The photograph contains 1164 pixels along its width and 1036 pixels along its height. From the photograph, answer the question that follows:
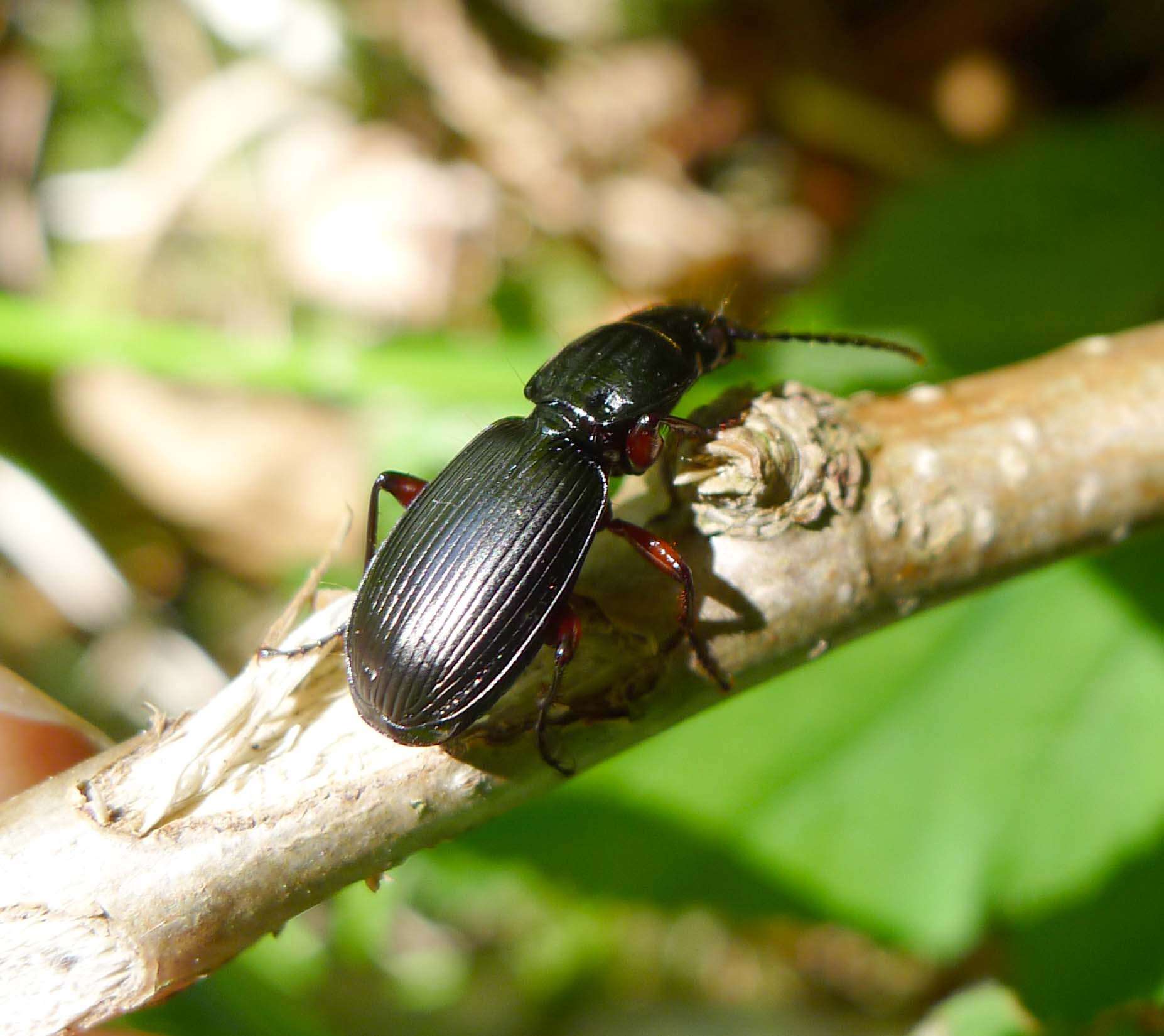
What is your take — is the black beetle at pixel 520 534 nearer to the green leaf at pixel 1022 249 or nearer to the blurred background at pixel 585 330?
the blurred background at pixel 585 330

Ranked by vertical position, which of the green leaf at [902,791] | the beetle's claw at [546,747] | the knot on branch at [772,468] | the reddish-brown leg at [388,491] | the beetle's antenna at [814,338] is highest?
the knot on branch at [772,468]

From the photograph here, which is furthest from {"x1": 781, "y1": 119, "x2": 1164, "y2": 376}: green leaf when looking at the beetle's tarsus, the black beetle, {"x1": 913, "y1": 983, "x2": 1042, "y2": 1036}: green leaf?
the beetle's tarsus

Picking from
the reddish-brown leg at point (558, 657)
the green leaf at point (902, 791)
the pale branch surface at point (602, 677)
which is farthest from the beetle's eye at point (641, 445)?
the green leaf at point (902, 791)

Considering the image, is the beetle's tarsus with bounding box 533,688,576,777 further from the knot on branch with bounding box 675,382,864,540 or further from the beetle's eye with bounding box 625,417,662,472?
the beetle's eye with bounding box 625,417,662,472

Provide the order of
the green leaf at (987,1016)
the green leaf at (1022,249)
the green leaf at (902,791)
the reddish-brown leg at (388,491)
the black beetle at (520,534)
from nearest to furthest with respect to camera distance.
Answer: the black beetle at (520,534), the reddish-brown leg at (388,491), the green leaf at (987,1016), the green leaf at (902,791), the green leaf at (1022,249)

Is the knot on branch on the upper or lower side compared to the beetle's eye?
upper

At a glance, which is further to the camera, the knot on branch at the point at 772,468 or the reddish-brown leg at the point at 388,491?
the reddish-brown leg at the point at 388,491
